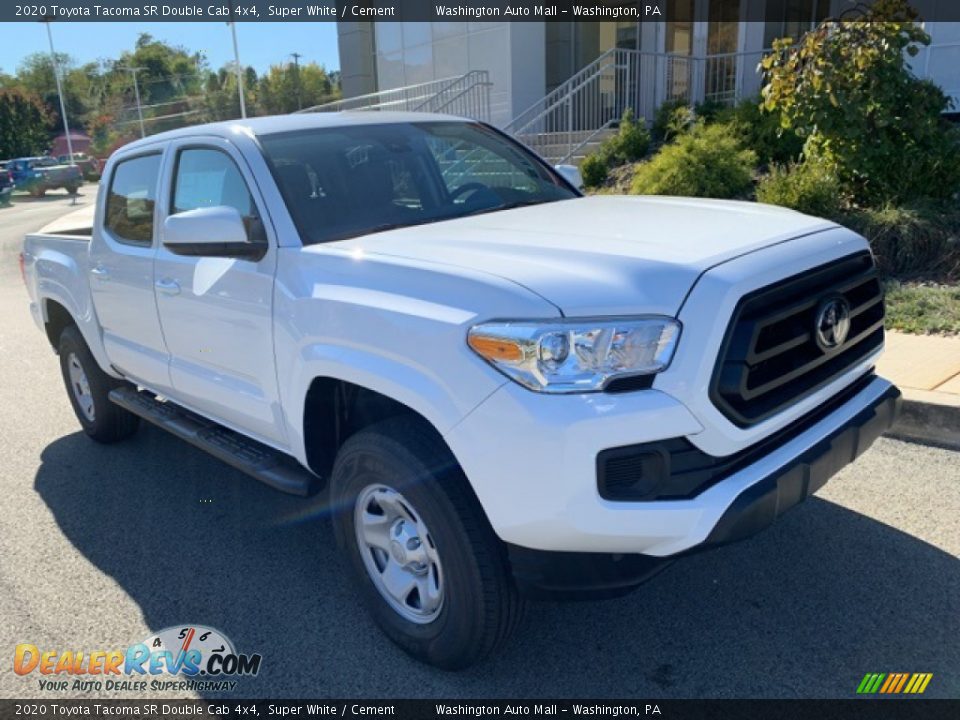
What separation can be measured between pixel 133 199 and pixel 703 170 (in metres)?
6.32

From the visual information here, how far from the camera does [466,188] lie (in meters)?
4.00

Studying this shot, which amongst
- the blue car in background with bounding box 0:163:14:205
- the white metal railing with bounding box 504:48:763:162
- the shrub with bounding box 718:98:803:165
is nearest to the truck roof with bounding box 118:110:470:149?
the shrub with bounding box 718:98:803:165

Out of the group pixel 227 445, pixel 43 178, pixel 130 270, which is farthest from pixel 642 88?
pixel 43 178

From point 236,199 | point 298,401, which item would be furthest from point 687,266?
point 236,199

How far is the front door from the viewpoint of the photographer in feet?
11.0

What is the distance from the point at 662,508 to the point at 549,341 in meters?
0.59

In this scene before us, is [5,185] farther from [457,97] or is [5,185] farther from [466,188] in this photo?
[466,188]

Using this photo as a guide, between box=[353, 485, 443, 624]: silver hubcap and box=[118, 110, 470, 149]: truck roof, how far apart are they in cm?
182

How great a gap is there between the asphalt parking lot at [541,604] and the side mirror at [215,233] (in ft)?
4.89

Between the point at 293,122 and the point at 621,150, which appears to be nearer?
the point at 293,122

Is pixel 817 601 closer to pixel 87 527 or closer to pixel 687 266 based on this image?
pixel 687 266

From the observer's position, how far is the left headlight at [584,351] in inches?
94.3

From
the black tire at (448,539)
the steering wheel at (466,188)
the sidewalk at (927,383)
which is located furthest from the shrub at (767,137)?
the black tire at (448,539)

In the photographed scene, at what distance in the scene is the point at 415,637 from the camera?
296cm
